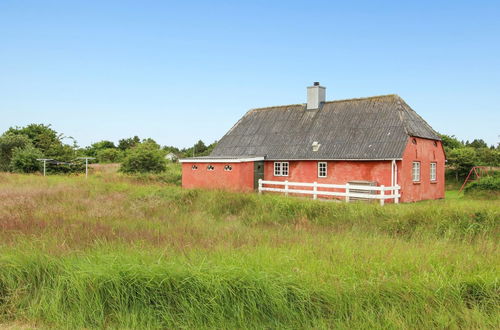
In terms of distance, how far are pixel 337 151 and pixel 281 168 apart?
3953 millimetres

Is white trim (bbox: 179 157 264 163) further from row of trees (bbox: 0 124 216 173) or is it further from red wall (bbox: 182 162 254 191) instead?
row of trees (bbox: 0 124 216 173)

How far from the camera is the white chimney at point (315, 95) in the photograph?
86.9 ft

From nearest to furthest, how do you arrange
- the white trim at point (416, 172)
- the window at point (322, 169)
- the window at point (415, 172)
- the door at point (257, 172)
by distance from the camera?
the white trim at point (416, 172), the window at point (415, 172), the window at point (322, 169), the door at point (257, 172)

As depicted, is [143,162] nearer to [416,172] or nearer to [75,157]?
[75,157]

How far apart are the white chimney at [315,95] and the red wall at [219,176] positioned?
6447mm

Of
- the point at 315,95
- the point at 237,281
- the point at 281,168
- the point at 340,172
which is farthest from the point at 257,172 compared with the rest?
the point at 237,281

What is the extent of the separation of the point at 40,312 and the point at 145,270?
1.58 metres

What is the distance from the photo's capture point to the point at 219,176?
2380 cm

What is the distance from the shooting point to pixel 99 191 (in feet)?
55.2

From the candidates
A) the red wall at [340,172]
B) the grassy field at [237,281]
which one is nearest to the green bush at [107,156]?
the red wall at [340,172]

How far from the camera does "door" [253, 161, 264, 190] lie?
24156mm

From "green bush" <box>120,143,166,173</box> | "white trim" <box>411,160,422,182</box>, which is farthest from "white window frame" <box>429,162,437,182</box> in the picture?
"green bush" <box>120,143,166,173</box>

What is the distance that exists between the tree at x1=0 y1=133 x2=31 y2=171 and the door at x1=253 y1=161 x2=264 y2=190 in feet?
88.8

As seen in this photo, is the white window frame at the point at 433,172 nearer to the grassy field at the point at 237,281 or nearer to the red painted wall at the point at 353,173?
the red painted wall at the point at 353,173
